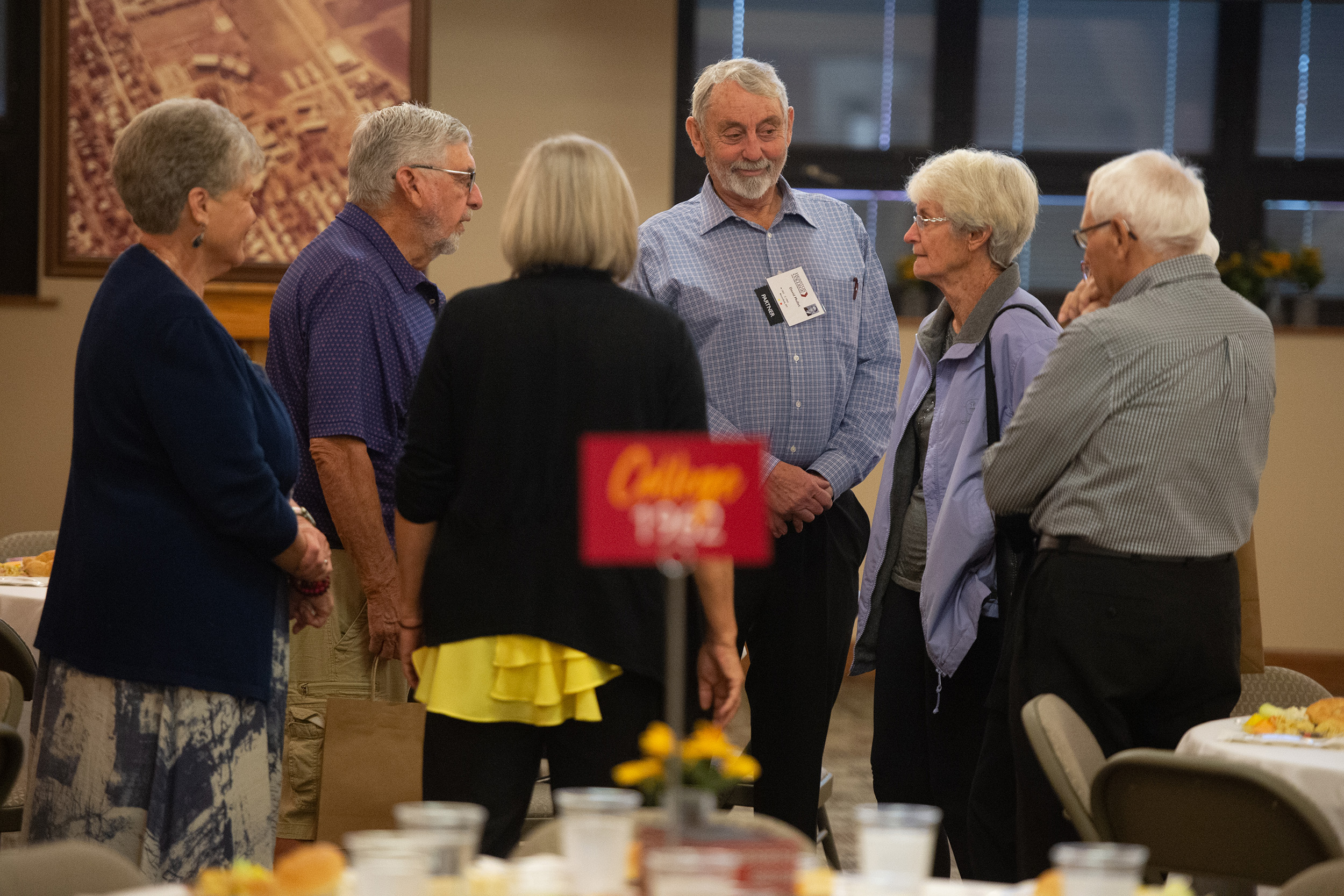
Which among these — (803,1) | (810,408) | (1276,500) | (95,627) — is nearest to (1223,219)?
(1276,500)

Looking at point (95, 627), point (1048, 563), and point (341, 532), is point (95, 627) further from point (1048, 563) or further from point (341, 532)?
point (1048, 563)

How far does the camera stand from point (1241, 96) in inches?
273

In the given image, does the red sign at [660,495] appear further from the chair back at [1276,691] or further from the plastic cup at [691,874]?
the chair back at [1276,691]

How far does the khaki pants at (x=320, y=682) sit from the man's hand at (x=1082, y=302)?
175 centimetres

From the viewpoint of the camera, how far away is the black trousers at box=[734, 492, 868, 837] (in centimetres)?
292

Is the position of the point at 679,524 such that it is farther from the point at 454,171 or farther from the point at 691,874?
the point at 454,171

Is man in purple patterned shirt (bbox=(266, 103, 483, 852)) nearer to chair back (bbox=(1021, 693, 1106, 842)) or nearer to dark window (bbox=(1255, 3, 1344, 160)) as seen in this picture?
chair back (bbox=(1021, 693, 1106, 842))

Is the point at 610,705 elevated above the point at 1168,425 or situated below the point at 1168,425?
below

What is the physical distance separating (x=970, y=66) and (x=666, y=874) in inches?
254

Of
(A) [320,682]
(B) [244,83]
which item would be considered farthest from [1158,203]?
(B) [244,83]

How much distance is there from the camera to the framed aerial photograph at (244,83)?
595cm

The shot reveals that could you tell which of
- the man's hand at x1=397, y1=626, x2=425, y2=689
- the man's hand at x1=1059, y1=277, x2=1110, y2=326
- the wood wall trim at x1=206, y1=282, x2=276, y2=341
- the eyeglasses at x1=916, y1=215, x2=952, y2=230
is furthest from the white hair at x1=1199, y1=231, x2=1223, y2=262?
the wood wall trim at x1=206, y1=282, x2=276, y2=341

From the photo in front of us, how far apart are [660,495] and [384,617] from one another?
5.22 ft

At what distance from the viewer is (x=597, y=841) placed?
123cm
